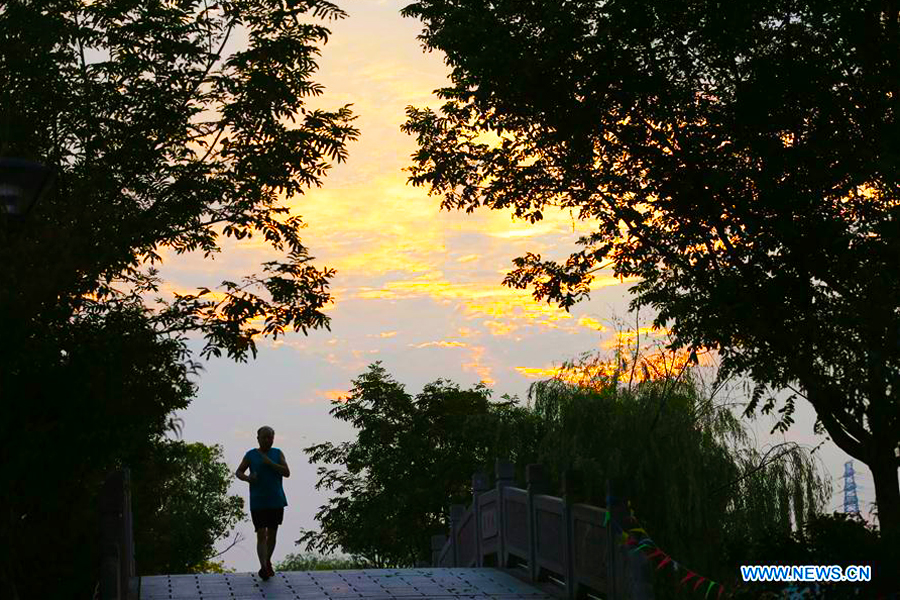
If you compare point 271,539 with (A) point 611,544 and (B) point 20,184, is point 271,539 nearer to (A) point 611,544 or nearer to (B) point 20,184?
(A) point 611,544

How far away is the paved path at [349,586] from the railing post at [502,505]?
0.35 m

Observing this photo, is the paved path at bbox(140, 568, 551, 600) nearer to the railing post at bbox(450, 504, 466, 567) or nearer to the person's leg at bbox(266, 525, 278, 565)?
the person's leg at bbox(266, 525, 278, 565)

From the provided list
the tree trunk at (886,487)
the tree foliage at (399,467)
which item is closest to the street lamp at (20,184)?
the tree trunk at (886,487)

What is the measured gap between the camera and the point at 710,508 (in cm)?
2062

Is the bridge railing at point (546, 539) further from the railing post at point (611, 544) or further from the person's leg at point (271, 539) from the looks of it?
the person's leg at point (271, 539)

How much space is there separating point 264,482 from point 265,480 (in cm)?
4

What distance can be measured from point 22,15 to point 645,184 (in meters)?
10.0

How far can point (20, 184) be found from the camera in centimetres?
1064

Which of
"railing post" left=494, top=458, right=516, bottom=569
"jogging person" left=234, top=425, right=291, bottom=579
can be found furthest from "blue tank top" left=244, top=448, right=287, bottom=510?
"railing post" left=494, top=458, right=516, bottom=569

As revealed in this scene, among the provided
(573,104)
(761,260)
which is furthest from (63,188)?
(761,260)

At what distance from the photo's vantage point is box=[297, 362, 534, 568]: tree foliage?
41.0 meters

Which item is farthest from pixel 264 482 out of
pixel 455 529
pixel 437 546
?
Answer: pixel 437 546

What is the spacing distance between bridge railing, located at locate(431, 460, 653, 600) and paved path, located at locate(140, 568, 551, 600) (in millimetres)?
501

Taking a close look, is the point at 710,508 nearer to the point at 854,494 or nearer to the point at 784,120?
the point at 854,494
